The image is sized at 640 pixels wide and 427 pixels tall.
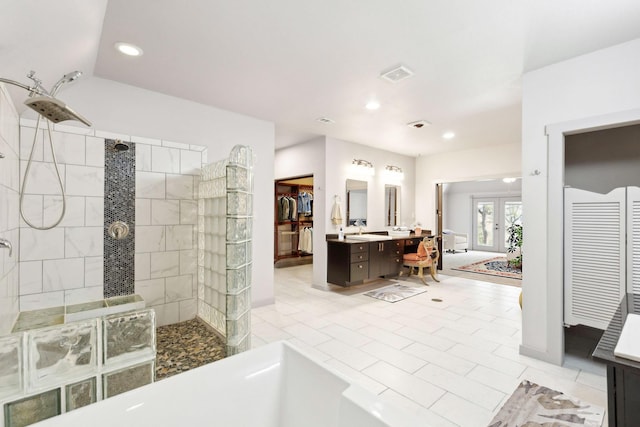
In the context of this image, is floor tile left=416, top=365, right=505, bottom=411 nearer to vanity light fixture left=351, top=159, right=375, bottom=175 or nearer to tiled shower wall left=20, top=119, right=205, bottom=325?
tiled shower wall left=20, top=119, right=205, bottom=325

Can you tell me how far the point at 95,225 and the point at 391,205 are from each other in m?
4.97

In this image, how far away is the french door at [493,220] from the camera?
9305mm

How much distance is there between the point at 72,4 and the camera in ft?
→ 4.69

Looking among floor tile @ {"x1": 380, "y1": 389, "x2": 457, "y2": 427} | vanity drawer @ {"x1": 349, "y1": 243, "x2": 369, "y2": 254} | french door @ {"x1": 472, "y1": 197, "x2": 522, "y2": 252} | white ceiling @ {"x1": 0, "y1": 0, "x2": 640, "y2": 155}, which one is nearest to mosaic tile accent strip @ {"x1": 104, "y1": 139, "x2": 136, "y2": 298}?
white ceiling @ {"x1": 0, "y1": 0, "x2": 640, "y2": 155}

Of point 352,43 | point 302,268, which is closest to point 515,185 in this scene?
point 302,268

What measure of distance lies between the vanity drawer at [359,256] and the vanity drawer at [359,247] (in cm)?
5

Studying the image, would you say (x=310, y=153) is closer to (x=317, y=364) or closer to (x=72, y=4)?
(x=72, y=4)

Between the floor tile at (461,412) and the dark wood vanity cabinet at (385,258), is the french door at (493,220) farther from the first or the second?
the floor tile at (461,412)

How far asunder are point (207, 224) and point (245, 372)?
147 cm

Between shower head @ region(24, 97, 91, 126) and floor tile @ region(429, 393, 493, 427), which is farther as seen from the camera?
floor tile @ region(429, 393, 493, 427)

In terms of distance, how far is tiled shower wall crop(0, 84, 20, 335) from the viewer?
1.66m

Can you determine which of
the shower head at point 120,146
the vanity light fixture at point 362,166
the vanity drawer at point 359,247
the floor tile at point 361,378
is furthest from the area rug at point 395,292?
the shower head at point 120,146

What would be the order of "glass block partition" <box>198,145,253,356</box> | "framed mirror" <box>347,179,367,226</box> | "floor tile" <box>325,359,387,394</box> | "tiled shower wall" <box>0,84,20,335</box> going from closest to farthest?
"tiled shower wall" <box>0,84,20,335</box> → "glass block partition" <box>198,145,253,356</box> → "floor tile" <box>325,359,387,394</box> → "framed mirror" <box>347,179,367,226</box>

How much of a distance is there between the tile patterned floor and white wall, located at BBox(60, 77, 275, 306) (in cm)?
90
